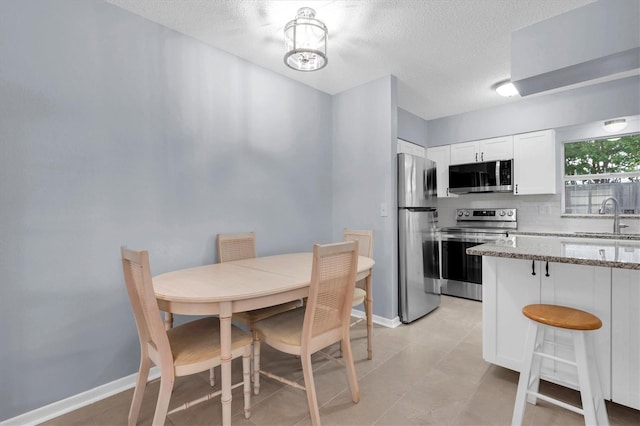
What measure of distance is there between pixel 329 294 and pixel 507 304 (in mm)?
1248

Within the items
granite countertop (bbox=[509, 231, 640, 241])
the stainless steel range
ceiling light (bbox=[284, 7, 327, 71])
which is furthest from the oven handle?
ceiling light (bbox=[284, 7, 327, 71])

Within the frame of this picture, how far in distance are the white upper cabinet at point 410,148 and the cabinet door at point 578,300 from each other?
8.02ft

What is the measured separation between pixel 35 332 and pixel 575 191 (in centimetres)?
516

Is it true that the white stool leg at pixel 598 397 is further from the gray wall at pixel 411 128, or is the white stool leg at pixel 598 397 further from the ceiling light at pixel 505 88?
the gray wall at pixel 411 128

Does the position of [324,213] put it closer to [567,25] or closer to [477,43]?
[477,43]

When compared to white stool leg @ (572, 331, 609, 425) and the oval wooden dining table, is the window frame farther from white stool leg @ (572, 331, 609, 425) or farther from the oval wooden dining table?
the oval wooden dining table

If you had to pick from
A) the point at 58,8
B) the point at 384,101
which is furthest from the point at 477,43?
the point at 58,8

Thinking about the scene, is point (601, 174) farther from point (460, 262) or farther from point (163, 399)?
point (163, 399)

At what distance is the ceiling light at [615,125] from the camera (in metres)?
3.28

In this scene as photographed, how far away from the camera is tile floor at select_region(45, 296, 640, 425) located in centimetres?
170

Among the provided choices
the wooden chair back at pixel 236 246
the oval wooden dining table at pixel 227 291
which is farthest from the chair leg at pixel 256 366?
the wooden chair back at pixel 236 246

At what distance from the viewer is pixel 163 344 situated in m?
1.40

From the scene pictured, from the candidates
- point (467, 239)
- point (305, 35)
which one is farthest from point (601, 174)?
point (305, 35)

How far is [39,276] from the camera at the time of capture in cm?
173
